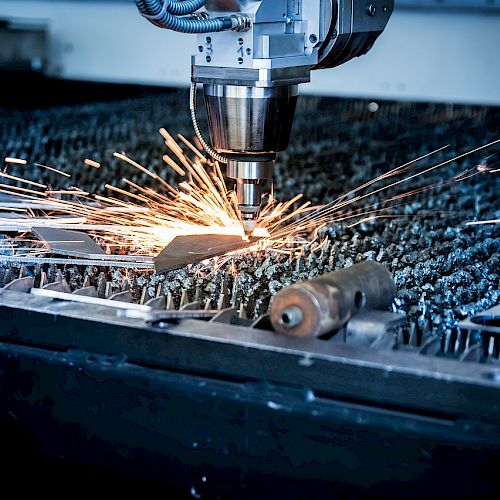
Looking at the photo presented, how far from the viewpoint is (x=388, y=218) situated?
2236 millimetres

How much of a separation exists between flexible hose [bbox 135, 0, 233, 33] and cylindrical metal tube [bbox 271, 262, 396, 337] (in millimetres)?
453

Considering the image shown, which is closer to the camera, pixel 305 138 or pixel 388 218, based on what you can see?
pixel 388 218

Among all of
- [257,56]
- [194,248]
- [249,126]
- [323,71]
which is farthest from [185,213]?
[323,71]

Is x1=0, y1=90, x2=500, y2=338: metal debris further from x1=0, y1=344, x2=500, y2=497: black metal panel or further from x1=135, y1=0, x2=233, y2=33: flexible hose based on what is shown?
x1=135, y1=0, x2=233, y2=33: flexible hose

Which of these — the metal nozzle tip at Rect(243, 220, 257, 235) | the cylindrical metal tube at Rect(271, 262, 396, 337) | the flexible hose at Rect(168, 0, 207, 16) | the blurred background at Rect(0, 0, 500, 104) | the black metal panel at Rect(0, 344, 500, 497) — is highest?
the blurred background at Rect(0, 0, 500, 104)

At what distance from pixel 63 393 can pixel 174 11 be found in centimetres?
63

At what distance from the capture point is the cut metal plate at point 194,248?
A: 5.72 ft

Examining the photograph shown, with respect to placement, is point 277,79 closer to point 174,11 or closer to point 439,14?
point 174,11

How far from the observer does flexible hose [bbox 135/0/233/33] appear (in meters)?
1.42

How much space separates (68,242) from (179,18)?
57cm

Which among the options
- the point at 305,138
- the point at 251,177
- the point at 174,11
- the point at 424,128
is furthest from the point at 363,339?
the point at 424,128

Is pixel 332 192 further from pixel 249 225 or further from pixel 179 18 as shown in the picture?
pixel 179 18

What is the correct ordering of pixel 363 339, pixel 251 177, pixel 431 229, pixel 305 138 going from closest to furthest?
pixel 363 339 → pixel 251 177 → pixel 431 229 → pixel 305 138

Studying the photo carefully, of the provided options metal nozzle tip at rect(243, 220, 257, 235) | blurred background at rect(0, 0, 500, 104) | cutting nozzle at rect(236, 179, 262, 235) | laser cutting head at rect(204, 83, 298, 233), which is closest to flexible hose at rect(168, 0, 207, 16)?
laser cutting head at rect(204, 83, 298, 233)
